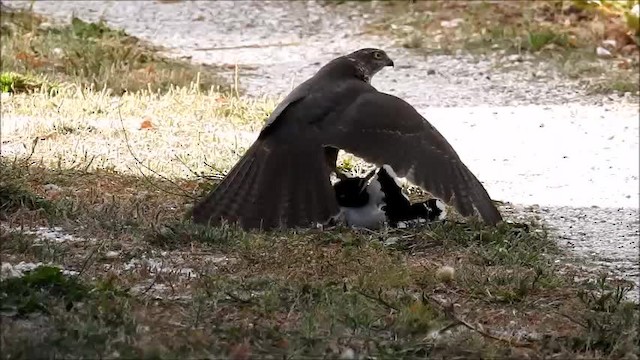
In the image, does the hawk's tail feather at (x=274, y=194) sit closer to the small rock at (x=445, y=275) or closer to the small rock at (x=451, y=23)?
the small rock at (x=445, y=275)

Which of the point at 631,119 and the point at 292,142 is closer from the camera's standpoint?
the point at 292,142

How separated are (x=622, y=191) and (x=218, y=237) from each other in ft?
10.6

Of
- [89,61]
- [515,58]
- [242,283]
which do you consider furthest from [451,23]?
[242,283]

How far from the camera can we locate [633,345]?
4523 mm

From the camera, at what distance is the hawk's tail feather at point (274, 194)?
5883mm

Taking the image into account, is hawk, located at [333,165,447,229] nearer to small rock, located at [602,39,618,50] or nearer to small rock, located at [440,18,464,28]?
small rock, located at [602,39,618,50]

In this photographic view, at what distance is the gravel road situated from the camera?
740 centimetres

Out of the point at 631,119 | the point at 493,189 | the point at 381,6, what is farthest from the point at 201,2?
the point at 493,189

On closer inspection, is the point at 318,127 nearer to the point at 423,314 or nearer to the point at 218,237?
the point at 218,237

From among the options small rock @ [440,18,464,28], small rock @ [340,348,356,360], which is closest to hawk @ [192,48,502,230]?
small rock @ [340,348,356,360]

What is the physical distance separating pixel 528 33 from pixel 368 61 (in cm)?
541

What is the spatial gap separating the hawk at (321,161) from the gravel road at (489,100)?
2.82 ft

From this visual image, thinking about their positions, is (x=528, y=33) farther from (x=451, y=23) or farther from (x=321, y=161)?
(x=321, y=161)

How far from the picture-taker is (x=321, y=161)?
19.7ft
